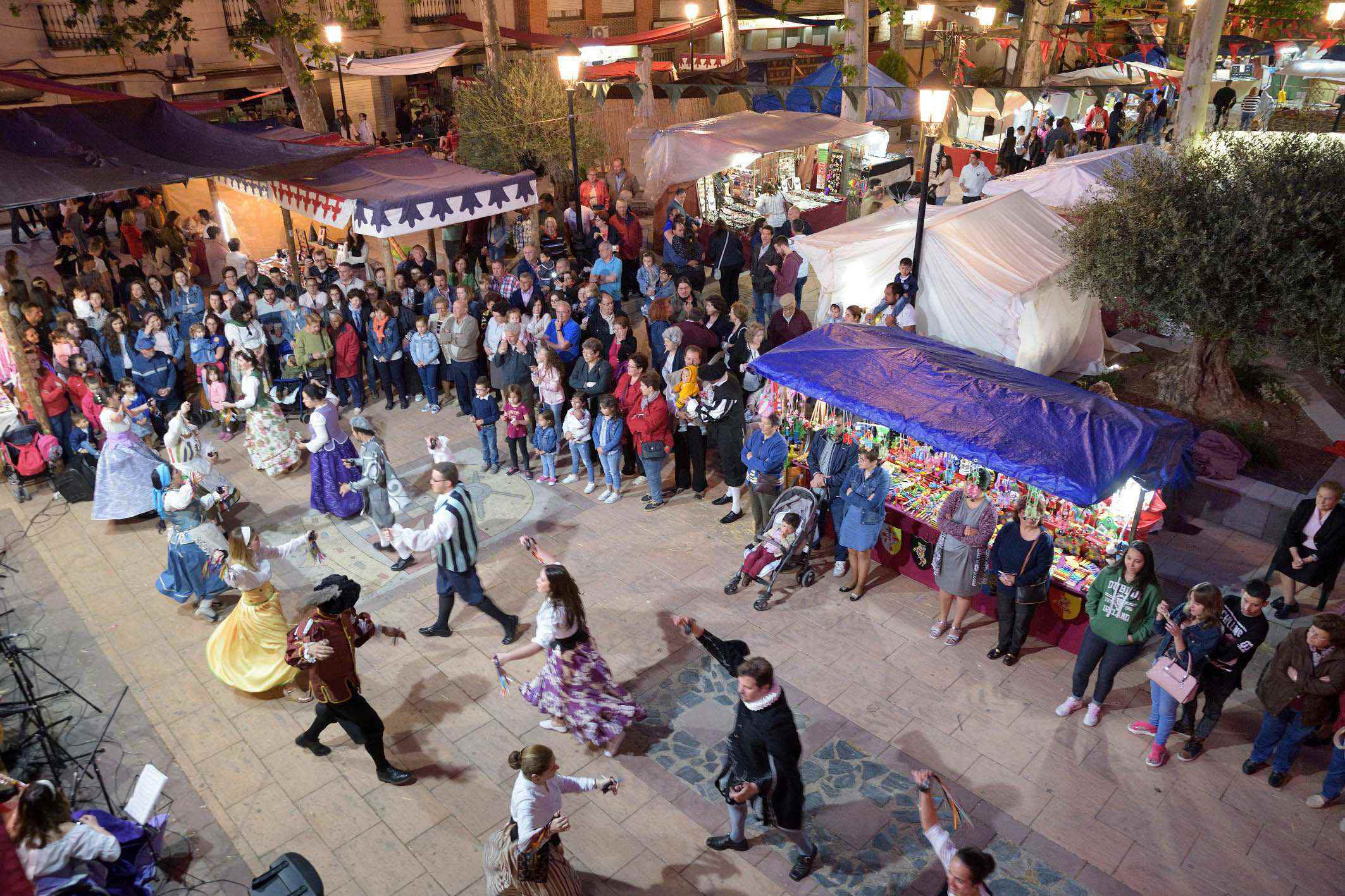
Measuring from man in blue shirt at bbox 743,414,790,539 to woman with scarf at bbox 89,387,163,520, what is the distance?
5.81 meters

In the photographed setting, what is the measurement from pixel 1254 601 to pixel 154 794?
21.9 feet

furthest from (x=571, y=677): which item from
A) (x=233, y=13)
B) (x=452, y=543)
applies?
(x=233, y=13)

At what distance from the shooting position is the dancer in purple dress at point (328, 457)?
845 centimetres

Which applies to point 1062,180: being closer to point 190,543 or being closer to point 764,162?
point 764,162

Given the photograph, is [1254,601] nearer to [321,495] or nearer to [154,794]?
[154,794]

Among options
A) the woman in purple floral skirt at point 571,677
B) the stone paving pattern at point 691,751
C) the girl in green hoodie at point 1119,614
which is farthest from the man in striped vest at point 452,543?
the girl in green hoodie at point 1119,614

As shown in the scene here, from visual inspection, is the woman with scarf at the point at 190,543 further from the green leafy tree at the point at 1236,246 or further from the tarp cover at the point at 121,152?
the green leafy tree at the point at 1236,246

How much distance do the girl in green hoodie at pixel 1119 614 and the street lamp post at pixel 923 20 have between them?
20062mm

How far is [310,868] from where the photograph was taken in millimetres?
4664

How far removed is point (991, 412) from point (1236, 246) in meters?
3.52

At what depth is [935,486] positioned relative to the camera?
8.08 meters

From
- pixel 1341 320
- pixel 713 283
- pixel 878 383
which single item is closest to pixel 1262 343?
pixel 1341 320

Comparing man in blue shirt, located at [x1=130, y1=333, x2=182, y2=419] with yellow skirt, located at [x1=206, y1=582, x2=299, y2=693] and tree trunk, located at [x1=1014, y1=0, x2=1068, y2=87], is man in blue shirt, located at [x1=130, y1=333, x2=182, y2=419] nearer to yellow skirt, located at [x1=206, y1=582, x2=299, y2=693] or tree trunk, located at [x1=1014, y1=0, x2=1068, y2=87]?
yellow skirt, located at [x1=206, y1=582, x2=299, y2=693]

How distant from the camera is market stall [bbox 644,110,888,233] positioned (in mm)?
14930
